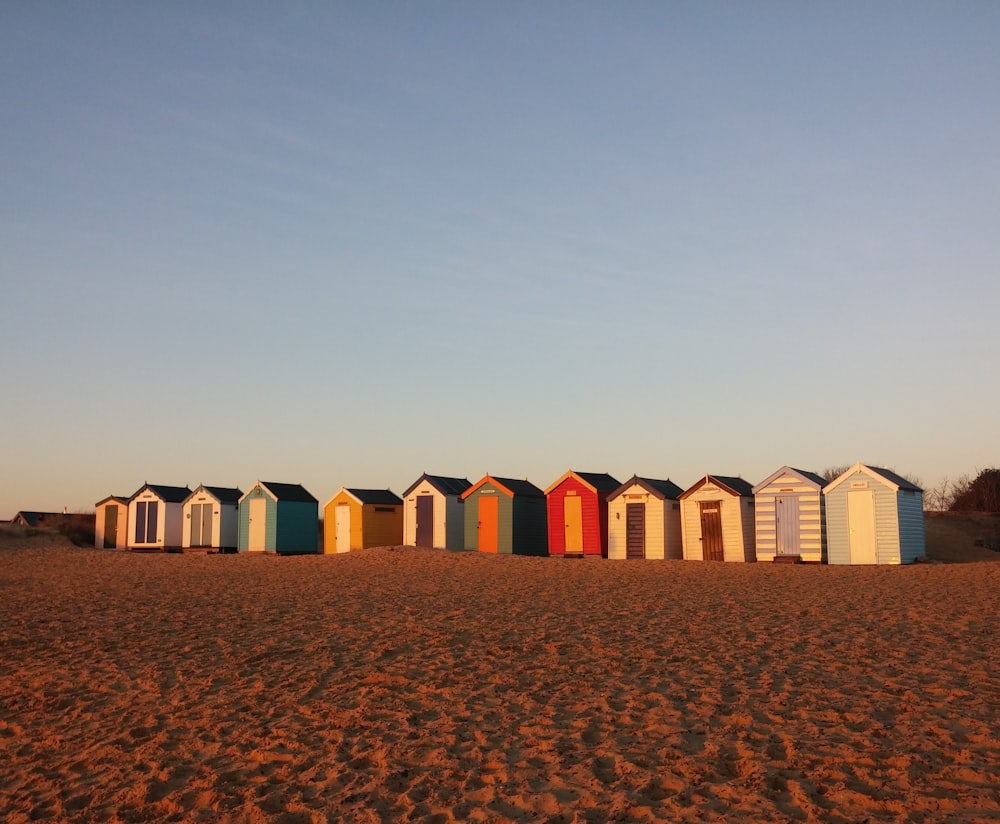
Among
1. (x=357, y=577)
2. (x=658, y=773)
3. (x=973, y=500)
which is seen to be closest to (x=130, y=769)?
(x=658, y=773)

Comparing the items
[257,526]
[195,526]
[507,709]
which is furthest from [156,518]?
[507,709]

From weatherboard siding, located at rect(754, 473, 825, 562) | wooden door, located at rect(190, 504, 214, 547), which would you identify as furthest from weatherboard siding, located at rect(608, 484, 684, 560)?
wooden door, located at rect(190, 504, 214, 547)

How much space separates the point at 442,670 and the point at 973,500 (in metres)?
45.5

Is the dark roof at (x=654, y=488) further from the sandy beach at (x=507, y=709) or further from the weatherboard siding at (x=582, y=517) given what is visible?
the sandy beach at (x=507, y=709)

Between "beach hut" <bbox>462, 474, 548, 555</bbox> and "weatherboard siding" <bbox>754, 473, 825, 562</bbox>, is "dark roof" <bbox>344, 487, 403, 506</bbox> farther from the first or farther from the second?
"weatherboard siding" <bbox>754, 473, 825, 562</bbox>

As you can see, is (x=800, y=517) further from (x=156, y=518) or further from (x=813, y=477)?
(x=156, y=518)

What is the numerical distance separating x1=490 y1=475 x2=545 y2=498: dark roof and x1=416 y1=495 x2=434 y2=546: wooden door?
356 centimetres

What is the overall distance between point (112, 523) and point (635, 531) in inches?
1234

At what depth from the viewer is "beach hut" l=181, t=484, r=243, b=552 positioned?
141ft

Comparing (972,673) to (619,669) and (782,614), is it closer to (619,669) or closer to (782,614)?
(619,669)

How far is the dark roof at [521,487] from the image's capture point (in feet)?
119

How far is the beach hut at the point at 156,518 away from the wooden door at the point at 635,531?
80.8ft

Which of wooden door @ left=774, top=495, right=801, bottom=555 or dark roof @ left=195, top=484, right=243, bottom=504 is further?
dark roof @ left=195, top=484, right=243, bottom=504

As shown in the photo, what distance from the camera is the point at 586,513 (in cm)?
3441
